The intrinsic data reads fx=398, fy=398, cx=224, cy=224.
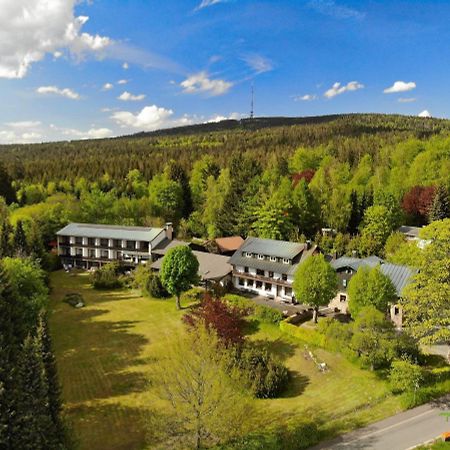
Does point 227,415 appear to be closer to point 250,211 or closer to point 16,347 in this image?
point 16,347

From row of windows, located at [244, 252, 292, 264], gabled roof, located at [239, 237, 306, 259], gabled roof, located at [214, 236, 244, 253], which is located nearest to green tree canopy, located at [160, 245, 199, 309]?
row of windows, located at [244, 252, 292, 264]

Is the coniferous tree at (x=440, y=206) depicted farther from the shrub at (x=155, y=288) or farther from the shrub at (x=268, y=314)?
the shrub at (x=155, y=288)

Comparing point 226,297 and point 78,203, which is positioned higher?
point 78,203

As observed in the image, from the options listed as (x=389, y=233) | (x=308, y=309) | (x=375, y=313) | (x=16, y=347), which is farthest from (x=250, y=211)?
(x=16, y=347)

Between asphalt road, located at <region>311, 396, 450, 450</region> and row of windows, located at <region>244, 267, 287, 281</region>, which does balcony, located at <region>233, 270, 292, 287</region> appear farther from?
asphalt road, located at <region>311, 396, 450, 450</region>

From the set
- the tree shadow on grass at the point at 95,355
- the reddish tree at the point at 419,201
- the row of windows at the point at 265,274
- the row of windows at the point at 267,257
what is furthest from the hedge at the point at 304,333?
the reddish tree at the point at 419,201
